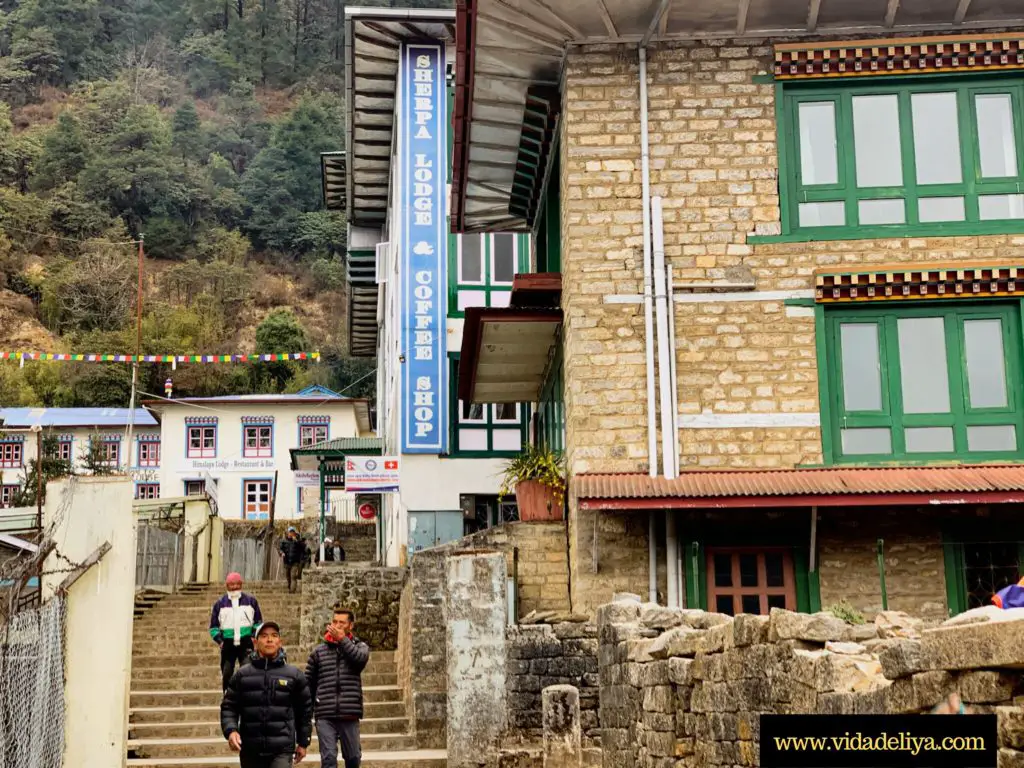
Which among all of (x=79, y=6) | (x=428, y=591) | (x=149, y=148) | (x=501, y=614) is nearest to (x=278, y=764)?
(x=501, y=614)

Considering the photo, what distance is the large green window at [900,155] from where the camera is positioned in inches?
628

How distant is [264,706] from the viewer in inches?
374

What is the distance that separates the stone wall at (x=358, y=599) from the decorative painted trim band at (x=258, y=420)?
34082mm

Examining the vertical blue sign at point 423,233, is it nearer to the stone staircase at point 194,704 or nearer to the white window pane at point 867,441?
the stone staircase at point 194,704

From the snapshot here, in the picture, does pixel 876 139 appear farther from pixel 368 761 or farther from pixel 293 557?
pixel 293 557

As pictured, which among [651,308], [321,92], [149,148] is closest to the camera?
[651,308]

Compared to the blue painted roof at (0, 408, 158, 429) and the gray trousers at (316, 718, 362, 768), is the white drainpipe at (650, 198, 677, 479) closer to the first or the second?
the gray trousers at (316, 718, 362, 768)

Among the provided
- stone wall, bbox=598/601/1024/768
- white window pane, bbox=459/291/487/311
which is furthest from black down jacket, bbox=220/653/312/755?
white window pane, bbox=459/291/487/311

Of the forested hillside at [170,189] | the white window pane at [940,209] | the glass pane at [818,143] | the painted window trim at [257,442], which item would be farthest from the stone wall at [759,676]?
the forested hillside at [170,189]

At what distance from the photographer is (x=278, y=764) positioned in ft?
31.3

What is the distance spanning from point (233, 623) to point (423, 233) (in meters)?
17.0

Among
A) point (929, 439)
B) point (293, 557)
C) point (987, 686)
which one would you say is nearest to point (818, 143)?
point (929, 439)

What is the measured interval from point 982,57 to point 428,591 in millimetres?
8822

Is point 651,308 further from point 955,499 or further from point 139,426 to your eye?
point 139,426
